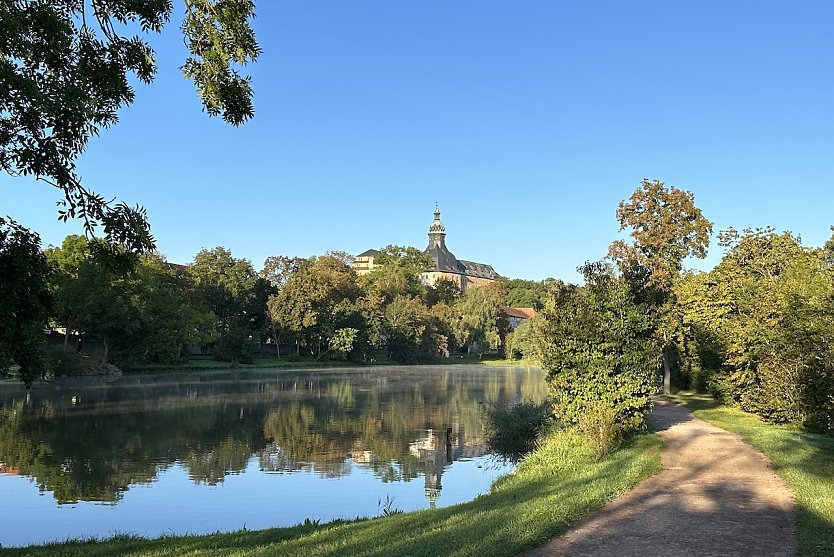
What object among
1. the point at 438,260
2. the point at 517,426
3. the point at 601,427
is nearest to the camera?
the point at 601,427

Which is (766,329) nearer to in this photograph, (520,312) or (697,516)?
(697,516)

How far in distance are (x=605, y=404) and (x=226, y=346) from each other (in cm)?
6196

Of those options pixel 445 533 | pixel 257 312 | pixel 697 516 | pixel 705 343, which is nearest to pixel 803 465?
pixel 697 516

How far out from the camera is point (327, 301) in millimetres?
82750

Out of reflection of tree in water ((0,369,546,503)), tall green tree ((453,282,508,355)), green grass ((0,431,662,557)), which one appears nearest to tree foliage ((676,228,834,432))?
green grass ((0,431,662,557))

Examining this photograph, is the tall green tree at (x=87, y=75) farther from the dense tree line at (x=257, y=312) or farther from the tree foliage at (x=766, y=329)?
the tree foliage at (x=766, y=329)

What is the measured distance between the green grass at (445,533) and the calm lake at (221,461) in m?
2.71

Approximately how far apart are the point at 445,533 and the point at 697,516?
3438 millimetres

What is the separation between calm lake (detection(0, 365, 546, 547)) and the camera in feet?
43.6

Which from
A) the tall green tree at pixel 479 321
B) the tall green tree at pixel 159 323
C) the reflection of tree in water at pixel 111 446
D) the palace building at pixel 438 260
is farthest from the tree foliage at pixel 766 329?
the palace building at pixel 438 260

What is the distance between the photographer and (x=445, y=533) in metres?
8.26

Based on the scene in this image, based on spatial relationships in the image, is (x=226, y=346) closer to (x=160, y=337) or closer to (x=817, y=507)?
(x=160, y=337)

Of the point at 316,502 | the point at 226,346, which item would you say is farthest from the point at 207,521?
the point at 226,346

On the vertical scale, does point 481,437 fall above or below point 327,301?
below
